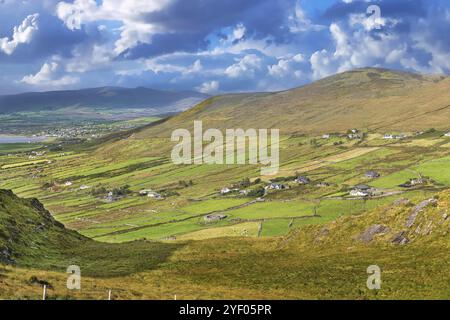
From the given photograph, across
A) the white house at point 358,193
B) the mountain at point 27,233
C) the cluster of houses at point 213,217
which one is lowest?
the mountain at point 27,233

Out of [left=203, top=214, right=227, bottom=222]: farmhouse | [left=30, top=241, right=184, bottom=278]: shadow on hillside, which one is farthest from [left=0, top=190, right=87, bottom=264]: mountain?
[left=203, top=214, right=227, bottom=222]: farmhouse

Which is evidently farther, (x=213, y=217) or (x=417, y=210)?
(x=213, y=217)

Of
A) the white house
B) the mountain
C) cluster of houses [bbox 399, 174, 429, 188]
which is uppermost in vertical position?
cluster of houses [bbox 399, 174, 429, 188]

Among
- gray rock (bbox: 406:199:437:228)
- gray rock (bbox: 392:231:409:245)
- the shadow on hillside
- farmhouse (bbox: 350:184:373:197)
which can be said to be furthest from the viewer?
farmhouse (bbox: 350:184:373:197)

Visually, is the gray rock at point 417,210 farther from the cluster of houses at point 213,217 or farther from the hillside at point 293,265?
the cluster of houses at point 213,217

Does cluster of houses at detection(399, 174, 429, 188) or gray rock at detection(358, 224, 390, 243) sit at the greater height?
cluster of houses at detection(399, 174, 429, 188)

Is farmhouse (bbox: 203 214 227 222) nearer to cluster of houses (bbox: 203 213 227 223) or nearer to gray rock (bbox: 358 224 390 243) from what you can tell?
cluster of houses (bbox: 203 213 227 223)

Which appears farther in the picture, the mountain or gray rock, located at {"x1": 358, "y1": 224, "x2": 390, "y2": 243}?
the mountain

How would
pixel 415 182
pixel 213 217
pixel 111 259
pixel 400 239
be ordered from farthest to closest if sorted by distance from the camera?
1. pixel 415 182
2. pixel 213 217
3. pixel 111 259
4. pixel 400 239

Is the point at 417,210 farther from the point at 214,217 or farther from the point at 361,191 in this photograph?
the point at 361,191

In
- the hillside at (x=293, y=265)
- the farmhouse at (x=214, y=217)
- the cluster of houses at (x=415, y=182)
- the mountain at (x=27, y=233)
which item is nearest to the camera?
the hillside at (x=293, y=265)

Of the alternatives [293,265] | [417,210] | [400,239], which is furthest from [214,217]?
[293,265]

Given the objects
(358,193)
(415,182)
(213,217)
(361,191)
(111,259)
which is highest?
(415,182)

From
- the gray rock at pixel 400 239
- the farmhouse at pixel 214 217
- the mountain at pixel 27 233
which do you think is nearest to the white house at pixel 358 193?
the farmhouse at pixel 214 217
